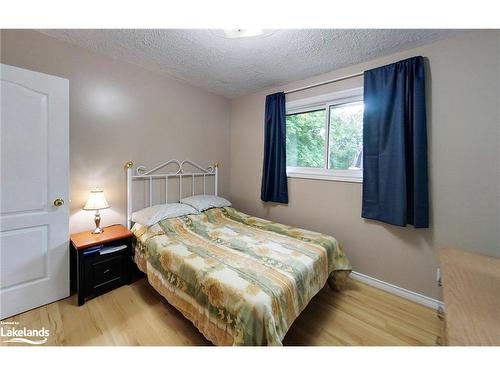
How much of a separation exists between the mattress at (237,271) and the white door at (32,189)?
2.20 feet

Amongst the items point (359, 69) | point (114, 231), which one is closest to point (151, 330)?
point (114, 231)

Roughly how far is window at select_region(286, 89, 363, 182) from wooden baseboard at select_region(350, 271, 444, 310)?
1087mm

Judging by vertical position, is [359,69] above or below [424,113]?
above

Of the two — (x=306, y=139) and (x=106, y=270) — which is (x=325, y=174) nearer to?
(x=306, y=139)

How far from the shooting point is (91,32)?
1716mm

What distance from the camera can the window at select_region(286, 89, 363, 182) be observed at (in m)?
2.27

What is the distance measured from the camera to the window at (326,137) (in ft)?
7.43

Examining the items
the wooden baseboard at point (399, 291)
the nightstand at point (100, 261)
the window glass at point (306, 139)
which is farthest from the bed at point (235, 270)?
the window glass at point (306, 139)

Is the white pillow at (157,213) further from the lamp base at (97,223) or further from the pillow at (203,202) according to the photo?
the lamp base at (97,223)

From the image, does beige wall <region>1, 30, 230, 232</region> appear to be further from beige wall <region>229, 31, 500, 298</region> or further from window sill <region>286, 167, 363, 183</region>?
beige wall <region>229, 31, 500, 298</region>
